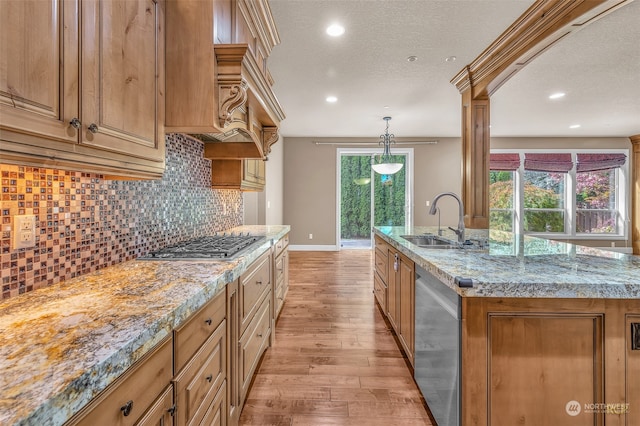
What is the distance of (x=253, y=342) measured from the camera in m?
1.81

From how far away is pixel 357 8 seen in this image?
7.47ft

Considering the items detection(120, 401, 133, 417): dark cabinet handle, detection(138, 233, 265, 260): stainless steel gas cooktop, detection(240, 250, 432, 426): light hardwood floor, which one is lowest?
detection(240, 250, 432, 426): light hardwood floor

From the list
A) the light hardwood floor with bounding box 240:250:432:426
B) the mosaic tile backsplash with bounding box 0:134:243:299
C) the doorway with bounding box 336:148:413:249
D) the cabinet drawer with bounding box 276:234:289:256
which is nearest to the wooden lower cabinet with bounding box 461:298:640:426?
the light hardwood floor with bounding box 240:250:432:426

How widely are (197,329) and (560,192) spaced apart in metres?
8.49

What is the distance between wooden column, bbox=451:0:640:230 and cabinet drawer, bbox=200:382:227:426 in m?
2.87

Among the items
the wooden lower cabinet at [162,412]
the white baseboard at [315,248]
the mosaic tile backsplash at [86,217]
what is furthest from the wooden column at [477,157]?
the white baseboard at [315,248]

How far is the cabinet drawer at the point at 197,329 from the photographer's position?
912mm

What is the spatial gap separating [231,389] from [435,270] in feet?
3.72

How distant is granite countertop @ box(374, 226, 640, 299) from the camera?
3.75ft

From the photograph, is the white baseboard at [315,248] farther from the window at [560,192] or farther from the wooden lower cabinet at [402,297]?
the wooden lower cabinet at [402,297]

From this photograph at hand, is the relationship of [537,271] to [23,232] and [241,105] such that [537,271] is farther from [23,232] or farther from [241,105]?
[23,232]

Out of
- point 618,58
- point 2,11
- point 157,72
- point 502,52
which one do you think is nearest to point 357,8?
point 502,52

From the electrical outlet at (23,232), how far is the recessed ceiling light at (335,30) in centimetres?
244

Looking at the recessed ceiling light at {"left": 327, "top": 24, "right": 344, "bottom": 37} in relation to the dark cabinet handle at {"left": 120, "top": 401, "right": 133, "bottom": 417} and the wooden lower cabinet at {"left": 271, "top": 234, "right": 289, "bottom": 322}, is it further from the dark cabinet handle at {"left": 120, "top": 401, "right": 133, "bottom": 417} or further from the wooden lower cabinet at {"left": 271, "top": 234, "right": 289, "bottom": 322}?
the dark cabinet handle at {"left": 120, "top": 401, "right": 133, "bottom": 417}
